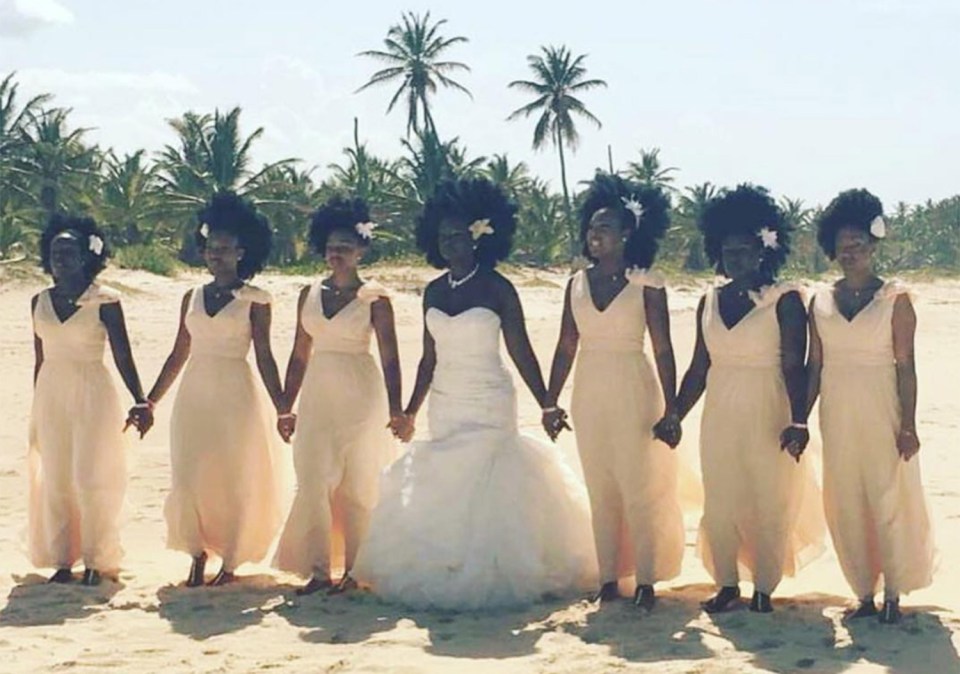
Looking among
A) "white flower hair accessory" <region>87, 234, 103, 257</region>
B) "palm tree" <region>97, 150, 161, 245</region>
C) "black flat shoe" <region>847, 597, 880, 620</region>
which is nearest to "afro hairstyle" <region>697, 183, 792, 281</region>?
"black flat shoe" <region>847, 597, 880, 620</region>

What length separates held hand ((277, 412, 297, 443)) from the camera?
7.59m

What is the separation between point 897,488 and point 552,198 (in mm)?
50926

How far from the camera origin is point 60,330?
7605 millimetres

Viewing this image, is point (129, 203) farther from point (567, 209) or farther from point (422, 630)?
point (422, 630)

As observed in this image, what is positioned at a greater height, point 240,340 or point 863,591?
point 240,340

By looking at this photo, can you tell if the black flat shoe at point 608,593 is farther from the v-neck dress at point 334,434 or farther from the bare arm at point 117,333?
the bare arm at point 117,333

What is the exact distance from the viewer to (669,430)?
6797mm

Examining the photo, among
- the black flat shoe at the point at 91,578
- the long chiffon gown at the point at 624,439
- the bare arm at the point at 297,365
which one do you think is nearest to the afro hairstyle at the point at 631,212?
the long chiffon gown at the point at 624,439

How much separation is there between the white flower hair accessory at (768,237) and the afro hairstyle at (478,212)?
1.38 metres

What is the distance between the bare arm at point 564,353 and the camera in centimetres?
706

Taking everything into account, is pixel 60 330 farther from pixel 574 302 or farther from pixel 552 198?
pixel 552 198

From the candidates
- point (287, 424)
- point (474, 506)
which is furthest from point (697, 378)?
point (287, 424)

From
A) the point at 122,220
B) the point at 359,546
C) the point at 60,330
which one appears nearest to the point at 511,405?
the point at 359,546

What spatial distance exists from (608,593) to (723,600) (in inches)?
24.0
